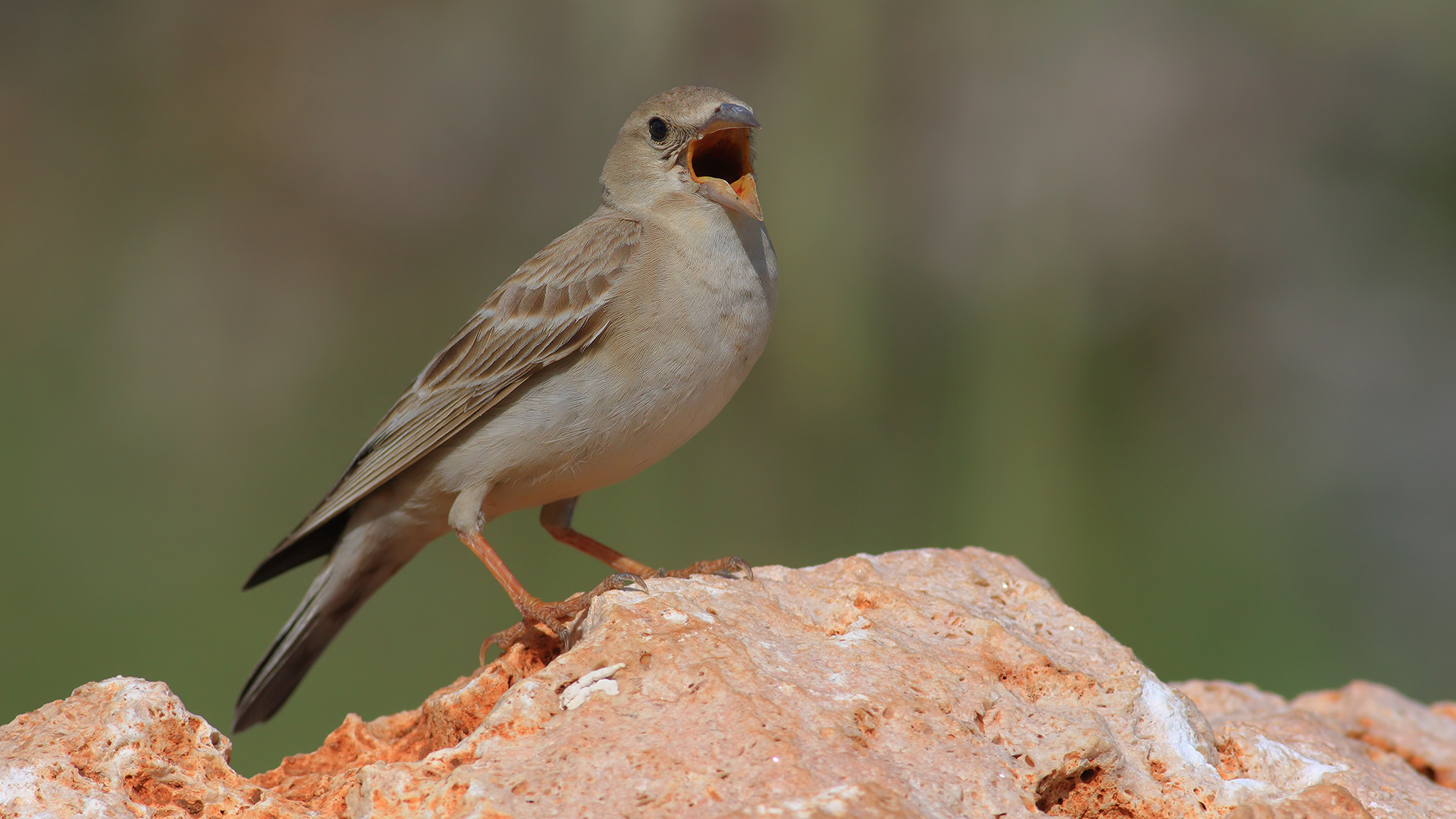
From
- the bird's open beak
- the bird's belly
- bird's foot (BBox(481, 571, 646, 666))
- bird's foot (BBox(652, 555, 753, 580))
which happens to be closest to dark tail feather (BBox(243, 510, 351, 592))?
the bird's belly

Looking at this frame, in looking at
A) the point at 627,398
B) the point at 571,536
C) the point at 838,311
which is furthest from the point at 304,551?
the point at 838,311

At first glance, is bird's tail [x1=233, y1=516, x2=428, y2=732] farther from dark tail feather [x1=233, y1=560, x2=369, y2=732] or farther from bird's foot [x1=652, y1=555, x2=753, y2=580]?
bird's foot [x1=652, y1=555, x2=753, y2=580]

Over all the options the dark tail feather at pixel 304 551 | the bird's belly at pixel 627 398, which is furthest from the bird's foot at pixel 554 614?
the dark tail feather at pixel 304 551

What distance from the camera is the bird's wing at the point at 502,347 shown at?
12.3 ft

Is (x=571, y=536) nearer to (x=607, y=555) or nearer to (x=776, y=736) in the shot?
(x=607, y=555)

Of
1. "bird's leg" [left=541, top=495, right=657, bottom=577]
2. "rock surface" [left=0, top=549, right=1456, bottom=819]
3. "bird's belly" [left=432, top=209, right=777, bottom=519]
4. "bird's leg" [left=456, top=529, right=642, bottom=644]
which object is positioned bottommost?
"rock surface" [left=0, top=549, right=1456, bottom=819]

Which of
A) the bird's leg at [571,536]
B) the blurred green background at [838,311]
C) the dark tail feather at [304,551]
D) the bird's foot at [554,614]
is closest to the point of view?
the bird's foot at [554,614]

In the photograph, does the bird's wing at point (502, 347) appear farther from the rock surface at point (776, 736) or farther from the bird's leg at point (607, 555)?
the rock surface at point (776, 736)

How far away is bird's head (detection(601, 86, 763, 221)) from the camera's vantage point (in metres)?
3.66

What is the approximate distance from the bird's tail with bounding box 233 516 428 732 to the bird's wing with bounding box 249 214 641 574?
6.2 inches

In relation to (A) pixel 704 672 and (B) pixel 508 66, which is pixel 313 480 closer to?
(B) pixel 508 66

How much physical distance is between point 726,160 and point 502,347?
1047mm

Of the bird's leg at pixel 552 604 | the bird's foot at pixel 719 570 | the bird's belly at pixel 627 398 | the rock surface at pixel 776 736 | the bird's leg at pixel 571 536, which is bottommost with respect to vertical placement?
the rock surface at pixel 776 736

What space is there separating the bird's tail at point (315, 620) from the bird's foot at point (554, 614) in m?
0.95
